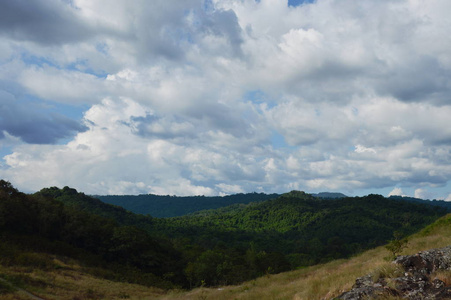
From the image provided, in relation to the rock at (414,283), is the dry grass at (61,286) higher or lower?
lower

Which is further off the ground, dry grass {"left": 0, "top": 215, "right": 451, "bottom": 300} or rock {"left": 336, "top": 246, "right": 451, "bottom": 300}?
rock {"left": 336, "top": 246, "right": 451, "bottom": 300}

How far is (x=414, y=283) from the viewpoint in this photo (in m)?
10.3

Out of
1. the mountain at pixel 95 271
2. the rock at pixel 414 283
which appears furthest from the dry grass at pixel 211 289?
the rock at pixel 414 283

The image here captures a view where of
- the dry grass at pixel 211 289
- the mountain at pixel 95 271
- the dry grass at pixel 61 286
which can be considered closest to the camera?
the mountain at pixel 95 271

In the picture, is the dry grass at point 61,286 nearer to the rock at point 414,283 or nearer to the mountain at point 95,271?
the mountain at point 95,271

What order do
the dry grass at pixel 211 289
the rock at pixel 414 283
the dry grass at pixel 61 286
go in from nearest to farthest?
the rock at pixel 414 283
the dry grass at pixel 211 289
the dry grass at pixel 61 286

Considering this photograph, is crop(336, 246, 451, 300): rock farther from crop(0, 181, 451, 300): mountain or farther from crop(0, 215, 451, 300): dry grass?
crop(0, 215, 451, 300): dry grass

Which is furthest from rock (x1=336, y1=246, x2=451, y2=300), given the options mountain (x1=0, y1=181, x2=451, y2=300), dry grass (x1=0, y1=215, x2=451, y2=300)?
dry grass (x1=0, y1=215, x2=451, y2=300)

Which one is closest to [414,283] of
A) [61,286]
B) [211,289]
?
[211,289]

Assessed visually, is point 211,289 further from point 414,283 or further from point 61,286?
point 414,283

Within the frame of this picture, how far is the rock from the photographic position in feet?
31.8

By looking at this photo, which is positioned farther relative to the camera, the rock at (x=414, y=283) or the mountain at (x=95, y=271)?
the mountain at (x=95, y=271)

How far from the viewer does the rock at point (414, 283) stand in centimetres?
969

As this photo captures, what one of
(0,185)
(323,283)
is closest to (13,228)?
(0,185)
